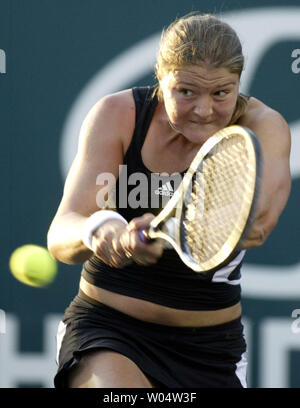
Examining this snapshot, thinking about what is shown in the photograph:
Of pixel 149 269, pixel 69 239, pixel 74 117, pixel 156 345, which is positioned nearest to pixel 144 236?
pixel 69 239

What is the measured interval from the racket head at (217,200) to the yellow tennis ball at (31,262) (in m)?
1.62

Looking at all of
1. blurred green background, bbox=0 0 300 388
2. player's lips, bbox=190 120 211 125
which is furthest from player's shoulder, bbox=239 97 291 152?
blurred green background, bbox=0 0 300 388

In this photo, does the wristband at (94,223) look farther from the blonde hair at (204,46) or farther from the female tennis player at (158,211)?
the blonde hair at (204,46)

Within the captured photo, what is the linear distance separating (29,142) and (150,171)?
51.6 inches

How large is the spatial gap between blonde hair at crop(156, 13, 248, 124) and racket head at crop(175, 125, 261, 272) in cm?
31

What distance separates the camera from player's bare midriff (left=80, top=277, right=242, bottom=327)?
2.38m

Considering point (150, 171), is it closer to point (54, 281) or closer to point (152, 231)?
point (152, 231)

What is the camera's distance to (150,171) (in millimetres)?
2400

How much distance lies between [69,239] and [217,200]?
48 centimetres

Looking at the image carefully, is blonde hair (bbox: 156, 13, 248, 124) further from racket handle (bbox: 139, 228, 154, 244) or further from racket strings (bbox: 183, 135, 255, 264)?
racket handle (bbox: 139, 228, 154, 244)

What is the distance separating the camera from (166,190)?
240 cm

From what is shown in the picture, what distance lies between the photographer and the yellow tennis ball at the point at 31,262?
3.55 m

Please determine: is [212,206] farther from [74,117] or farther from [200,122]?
[74,117]
